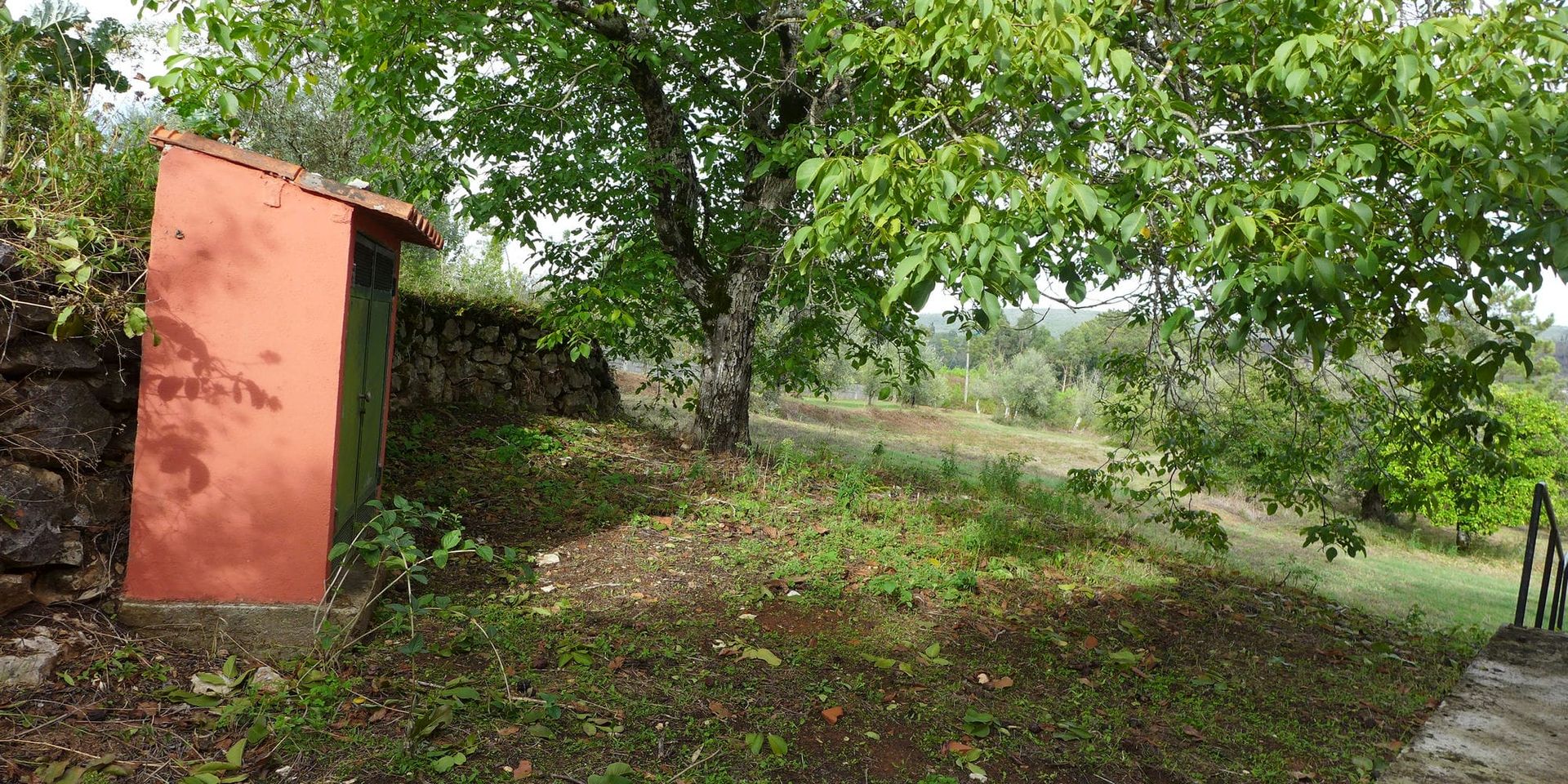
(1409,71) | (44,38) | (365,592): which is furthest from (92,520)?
(1409,71)

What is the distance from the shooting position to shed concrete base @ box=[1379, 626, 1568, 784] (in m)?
3.38

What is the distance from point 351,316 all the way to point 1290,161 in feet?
15.1

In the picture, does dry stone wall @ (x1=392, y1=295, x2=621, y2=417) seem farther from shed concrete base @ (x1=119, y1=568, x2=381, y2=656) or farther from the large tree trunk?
shed concrete base @ (x1=119, y1=568, x2=381, y2=656)

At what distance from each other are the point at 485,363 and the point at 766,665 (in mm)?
7021

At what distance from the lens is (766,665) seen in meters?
4.59

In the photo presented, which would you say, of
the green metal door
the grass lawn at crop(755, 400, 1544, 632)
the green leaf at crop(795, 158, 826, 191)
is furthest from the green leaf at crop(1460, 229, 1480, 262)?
the grass lawn at crop(755, 400, 1544, 632)

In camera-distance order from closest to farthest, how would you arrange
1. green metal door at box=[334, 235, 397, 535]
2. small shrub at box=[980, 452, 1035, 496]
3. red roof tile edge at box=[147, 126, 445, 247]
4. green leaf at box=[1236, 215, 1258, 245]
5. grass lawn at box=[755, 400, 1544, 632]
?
green leaf at box=[1236, 215, 1258, 245] → red roof tile edge at box=[147, 126, 445, 247] → green metal door at box=[334, 235, 397, 535] → small shrub at box=[980, 452, 1035, 496] → grass lawn at box=[755, 400, 1544, 632]

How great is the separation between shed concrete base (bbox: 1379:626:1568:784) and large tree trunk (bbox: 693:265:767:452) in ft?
21.4

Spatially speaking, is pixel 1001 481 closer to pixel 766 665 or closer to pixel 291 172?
pixel 766 665

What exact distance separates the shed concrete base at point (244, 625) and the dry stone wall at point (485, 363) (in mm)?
5187

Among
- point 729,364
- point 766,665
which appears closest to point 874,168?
point 766,665

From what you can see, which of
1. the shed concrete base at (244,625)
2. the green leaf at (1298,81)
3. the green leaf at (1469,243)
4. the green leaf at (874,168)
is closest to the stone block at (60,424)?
the shed concrete base at (244,625)

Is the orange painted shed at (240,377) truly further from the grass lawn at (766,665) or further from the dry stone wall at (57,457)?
the grass lawn at (766,665)

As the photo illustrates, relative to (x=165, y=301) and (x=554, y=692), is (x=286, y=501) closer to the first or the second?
(x=165, y=301)
